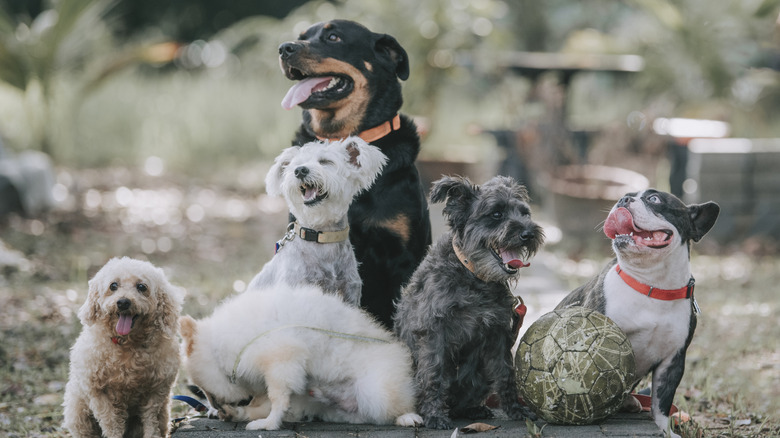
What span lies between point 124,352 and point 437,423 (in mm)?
1448

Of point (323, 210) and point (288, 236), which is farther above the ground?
point (323, 210)

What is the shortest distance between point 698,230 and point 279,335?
204 cm

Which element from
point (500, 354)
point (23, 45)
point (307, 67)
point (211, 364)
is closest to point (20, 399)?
point (211, 364)

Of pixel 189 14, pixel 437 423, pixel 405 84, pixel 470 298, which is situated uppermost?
pixel 189 14

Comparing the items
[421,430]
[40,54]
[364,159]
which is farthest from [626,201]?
[40,54]

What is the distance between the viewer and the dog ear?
16.3ft

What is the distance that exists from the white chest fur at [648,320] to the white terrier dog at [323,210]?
4.33 feet

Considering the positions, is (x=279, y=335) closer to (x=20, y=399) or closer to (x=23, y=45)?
(x=20, y=399)

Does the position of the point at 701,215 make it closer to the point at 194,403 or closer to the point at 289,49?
the point at 289,49

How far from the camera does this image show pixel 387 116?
16.2 ft

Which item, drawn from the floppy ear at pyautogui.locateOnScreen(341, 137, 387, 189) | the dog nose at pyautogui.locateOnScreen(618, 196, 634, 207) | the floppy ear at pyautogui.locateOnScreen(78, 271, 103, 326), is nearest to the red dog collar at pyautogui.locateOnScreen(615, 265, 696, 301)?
the dog nose at pyautogui.locateOnScreen(618, 196, 634, 207)

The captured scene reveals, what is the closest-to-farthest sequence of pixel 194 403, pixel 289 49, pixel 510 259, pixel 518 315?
pixel 510 259, pixel 518 315, pixel 194 403, pixel 289 49

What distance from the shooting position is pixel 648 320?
13.4ft

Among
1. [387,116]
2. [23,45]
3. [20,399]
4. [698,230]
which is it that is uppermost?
[23,45]
